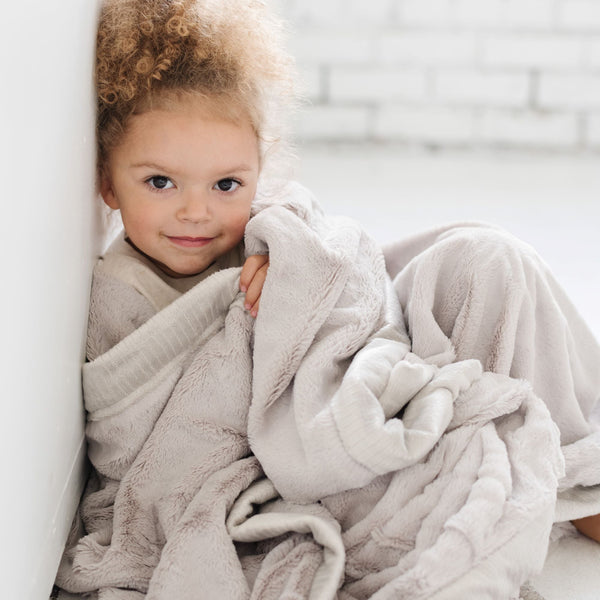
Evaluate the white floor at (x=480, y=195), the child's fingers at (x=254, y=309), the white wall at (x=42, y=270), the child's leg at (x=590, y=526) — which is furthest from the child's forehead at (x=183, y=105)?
the white floor at (x=480, y=195)

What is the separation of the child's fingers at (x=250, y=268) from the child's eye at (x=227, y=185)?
0.12 m

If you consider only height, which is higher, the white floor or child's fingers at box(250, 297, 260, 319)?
child's fingers at box(250, 297, 260, 319)

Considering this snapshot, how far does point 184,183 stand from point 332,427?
1.26 ft

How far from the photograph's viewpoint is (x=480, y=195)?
2426mm

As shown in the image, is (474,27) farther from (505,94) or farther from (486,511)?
(486,511)

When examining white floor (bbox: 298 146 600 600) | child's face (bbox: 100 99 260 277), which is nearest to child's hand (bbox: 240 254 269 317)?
child's face (bbox: 100 99 260 277)

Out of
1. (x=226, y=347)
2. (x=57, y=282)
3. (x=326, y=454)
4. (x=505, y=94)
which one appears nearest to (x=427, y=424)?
(x=326, y=454)

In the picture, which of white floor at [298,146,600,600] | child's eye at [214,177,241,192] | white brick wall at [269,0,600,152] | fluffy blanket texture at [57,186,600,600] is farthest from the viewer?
white brick wall at [269,0,600,152]

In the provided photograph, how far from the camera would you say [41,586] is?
845 mm

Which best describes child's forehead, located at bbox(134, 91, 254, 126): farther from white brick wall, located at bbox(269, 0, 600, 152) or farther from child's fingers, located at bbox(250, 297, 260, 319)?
white brick wall, located at bbox(269, 0, 600, 152)

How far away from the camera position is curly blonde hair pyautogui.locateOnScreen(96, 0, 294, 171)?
41.6 inches

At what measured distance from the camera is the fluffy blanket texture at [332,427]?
0.90 m

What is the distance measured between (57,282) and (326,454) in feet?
1.02

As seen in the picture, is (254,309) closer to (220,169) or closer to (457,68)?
(220,169)
